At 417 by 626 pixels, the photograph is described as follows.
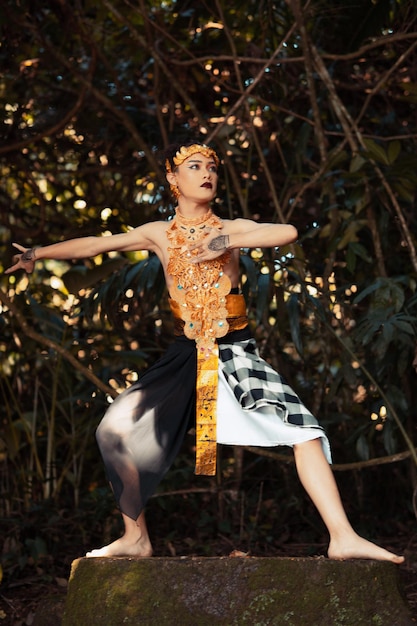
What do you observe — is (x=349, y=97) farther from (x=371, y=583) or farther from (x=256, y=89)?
(x=371, y=583)

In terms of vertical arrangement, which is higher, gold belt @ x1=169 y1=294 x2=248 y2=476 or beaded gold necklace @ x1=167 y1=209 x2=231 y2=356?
beaded gold necklace @ x1=167 y1=209 x2=231 y2=356

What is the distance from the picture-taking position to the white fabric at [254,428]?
320 centimetres

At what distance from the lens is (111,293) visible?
4750mm

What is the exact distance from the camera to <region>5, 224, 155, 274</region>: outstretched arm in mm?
3508

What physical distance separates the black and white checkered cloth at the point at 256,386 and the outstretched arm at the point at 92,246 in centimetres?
49

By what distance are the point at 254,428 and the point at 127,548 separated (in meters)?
0.62

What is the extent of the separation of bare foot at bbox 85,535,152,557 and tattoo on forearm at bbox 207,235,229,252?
1.06 metres

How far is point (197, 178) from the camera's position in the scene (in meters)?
3.38

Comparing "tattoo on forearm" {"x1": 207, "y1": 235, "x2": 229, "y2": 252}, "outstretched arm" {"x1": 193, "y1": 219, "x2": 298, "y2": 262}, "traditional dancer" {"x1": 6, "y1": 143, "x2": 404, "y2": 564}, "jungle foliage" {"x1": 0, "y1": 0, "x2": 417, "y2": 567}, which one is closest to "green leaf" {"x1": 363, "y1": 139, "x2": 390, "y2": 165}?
"jungle foliage" {"x1": 0, "y1": 0, "x2": 417, "y2": 567}

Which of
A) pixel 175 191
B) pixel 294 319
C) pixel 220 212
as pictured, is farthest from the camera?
pixel 220 212

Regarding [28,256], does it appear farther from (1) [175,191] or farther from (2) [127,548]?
(2) [127,548]

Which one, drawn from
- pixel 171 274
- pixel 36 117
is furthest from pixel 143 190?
pixel 171 274

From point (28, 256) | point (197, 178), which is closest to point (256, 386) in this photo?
point (197, 178)

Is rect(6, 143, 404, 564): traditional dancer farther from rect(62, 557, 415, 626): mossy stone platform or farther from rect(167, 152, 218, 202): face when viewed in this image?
rect(62, 557, 415, 626): mossy stone platform
